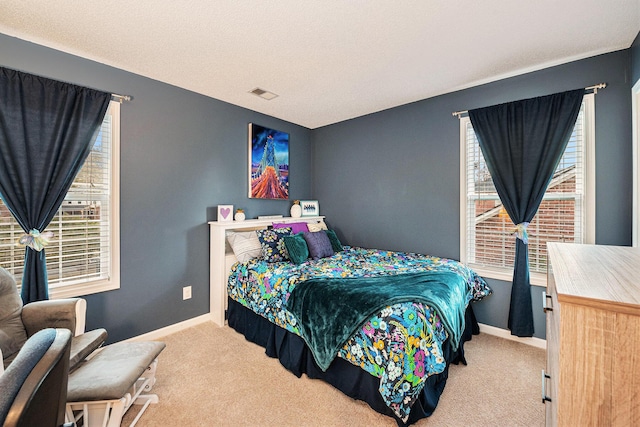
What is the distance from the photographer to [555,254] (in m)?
1.14

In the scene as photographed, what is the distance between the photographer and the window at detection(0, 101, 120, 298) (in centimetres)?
219

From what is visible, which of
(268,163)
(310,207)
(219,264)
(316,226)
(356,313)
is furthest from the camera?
(310,207)

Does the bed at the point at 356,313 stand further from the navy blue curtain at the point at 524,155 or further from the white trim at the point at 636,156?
the white trim at the point at 636,156

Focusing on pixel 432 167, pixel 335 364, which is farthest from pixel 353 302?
pixel 432 167

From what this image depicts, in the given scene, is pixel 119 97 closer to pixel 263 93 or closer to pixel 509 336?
pixel 263 93

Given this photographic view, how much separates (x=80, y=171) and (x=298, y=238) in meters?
2.03

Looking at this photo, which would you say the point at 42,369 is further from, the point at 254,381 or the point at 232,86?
the point at 232,86

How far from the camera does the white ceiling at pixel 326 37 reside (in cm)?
170

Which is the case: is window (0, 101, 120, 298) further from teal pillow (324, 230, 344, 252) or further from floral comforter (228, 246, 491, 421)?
teal pillow (324, 230, 344, 252)

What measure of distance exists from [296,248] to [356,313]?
1235mm

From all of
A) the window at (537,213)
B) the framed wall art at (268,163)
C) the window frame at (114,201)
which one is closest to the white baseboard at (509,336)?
the window at (537,213)

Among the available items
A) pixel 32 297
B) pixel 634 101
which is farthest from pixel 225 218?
pixel 634 101

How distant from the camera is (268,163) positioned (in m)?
3.66

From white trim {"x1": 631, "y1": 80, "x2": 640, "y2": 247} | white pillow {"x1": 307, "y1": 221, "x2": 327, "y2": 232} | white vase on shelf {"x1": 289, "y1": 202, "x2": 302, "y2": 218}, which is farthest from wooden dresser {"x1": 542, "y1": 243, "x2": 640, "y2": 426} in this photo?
white vase on shelf {"x1": 289, "y1": 202, "x2": 302, "y2": 218}
